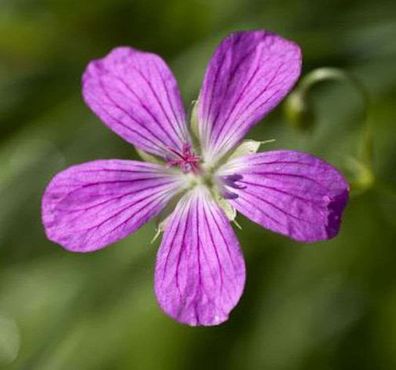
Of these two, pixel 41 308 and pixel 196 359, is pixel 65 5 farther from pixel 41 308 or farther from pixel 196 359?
pixel 196 359

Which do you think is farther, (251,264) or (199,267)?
(251,264)

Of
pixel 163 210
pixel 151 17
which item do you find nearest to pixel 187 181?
pixel 163 210

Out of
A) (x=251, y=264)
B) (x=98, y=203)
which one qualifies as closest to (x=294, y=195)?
(x=98, y=203)

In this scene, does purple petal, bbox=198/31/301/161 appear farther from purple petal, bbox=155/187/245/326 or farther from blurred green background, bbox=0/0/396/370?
blurred green background, bbox=0/0/396/370

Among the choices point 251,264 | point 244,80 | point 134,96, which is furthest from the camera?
point 251,264

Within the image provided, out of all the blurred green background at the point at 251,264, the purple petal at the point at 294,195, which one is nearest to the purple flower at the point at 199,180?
the purple petal at the point at 294,195

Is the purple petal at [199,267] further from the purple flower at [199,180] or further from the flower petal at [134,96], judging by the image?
the flower petal at [134,96]

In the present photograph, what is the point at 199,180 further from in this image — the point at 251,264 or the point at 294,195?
the point at 251,264
